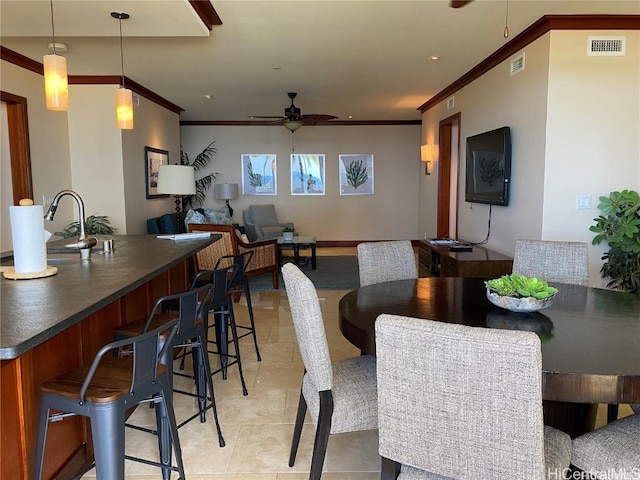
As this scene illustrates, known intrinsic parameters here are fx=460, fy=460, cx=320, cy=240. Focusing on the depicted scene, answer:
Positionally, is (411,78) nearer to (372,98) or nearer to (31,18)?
(372,98)

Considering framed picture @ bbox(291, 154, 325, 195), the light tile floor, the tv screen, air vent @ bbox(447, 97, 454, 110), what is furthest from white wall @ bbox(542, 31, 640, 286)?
framed picture @ bbox(291, 154, 325, 195)

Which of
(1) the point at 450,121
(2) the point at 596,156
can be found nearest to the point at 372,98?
(1) the point at 450,121

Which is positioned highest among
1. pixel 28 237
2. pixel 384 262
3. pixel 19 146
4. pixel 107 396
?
pixel 19 146

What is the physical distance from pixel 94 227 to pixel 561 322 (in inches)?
204

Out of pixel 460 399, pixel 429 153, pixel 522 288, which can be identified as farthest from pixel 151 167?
pixel 460 399

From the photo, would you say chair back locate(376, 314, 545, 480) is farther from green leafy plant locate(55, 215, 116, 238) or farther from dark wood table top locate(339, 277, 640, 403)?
green leafy plant locate(55, 215, 116, 238)

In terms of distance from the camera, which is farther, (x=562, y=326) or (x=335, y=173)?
(x=335, y=173)

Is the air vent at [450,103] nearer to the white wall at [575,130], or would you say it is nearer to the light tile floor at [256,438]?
the white wall at [575,130]

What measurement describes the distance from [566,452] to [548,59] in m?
3.32

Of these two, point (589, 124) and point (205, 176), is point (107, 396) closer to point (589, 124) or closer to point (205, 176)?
point (589, 124)

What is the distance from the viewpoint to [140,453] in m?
2.30

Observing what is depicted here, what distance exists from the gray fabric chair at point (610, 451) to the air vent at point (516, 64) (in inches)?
139

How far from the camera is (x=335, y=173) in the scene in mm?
9664

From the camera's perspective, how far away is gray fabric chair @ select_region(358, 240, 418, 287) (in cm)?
282
